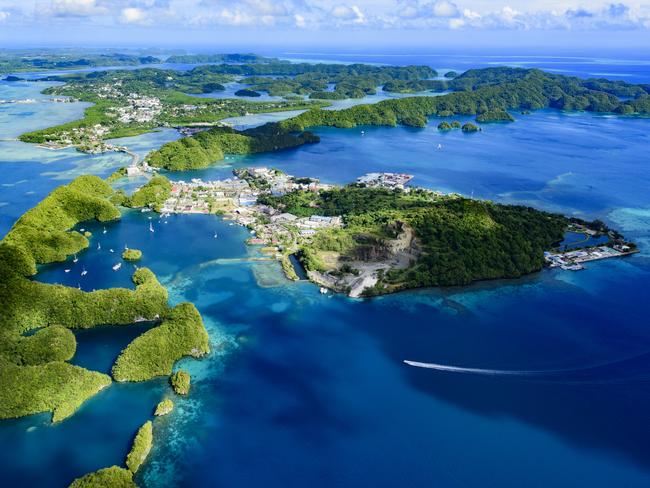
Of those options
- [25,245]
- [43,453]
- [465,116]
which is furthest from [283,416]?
[465,116]

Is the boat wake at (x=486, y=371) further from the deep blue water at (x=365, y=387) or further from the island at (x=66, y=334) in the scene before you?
the island at (x=66, y=334)

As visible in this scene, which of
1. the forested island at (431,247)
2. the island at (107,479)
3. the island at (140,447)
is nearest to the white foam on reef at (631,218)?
the forested island at (431,247)

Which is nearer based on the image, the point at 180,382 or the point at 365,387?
the point at 180,382

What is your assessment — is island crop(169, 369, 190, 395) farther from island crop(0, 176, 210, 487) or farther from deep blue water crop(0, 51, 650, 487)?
island crop(0, 176, 210, 487)

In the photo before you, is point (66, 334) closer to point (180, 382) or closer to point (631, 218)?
point (180, 382)

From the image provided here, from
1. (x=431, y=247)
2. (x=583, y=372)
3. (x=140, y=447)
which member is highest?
(x=431, y=247)

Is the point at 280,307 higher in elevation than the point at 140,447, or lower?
higher

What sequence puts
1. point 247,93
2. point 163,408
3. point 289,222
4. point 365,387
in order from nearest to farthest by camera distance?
point 163,408, point 365,387, point 289,222, point 247,93

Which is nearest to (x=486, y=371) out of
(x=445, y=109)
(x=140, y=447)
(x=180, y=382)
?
(x=180, y=382)
